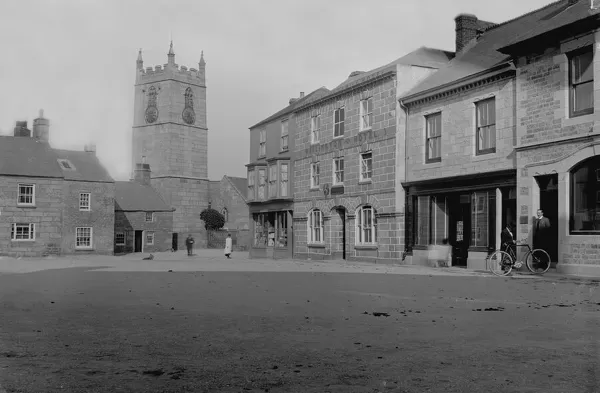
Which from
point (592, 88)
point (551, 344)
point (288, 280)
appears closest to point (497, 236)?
point (592, 88)

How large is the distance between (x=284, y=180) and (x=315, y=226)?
4128 millimetres

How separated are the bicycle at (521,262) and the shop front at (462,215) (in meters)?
2.09

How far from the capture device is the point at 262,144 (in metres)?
41.1

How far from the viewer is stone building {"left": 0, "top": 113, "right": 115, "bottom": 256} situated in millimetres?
45312

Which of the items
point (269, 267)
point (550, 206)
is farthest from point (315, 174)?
point (550, 206)

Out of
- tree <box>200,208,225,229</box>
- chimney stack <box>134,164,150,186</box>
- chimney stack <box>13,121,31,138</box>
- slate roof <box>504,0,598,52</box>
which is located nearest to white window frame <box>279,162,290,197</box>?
slate roof <box>504,0,598,52</box>

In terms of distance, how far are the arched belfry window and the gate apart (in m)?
49.5

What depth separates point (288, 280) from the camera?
18.0m

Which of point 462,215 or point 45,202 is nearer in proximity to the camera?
point 462,215

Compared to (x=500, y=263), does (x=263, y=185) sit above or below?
above

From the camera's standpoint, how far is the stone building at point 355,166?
28719mm

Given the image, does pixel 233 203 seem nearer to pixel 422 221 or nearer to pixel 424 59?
pixel 424 59

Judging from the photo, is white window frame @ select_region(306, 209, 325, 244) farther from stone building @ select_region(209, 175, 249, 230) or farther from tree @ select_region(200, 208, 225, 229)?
tree @ select_region(200, 208, 225, 229)

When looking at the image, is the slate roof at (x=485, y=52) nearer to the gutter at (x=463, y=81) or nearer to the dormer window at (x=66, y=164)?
the gutter at (x=463, y=81)
